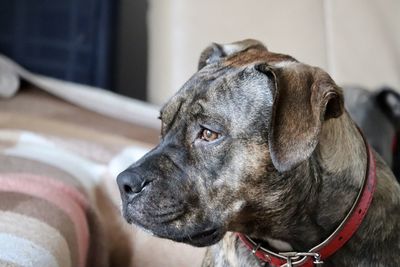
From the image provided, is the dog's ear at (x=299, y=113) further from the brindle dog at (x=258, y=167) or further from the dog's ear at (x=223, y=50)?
the dog's ear at (x=223, y=50)

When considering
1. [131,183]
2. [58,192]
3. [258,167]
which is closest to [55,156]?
[58,192]

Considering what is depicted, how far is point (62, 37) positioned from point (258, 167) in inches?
60.1

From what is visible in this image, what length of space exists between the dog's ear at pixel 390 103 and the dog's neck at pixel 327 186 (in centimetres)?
116

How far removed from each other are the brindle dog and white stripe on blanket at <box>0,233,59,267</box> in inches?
10.0

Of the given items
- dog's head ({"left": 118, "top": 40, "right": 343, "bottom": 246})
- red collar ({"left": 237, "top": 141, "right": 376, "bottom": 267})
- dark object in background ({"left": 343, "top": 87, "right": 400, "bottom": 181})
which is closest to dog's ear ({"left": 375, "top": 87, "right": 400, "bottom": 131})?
dark object in background ({"left": 343, "top": 87, "right": 400, "bottom": 181})

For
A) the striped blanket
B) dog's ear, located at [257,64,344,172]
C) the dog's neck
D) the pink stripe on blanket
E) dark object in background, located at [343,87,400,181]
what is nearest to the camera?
dog's ear, located at [257,64,344,172]

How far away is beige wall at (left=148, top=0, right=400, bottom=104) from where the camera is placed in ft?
8.00

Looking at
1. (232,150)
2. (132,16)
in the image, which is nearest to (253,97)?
(232,150)

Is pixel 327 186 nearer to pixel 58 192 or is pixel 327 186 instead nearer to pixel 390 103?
pixel 58 192

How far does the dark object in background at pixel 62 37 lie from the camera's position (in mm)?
2496

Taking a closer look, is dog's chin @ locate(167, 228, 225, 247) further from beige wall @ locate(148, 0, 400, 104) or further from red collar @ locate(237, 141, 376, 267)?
beige wall @ locate(148, 0, 400, 104)

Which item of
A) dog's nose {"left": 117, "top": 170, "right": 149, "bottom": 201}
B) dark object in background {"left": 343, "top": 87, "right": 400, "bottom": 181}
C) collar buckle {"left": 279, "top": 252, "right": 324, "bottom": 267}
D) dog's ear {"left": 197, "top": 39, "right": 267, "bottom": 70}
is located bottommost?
dark object in background {"left": 343, "top": 87, "right": 400, "bottom": 181}

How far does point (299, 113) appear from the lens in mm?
1185

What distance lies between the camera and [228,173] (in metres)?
1.24
